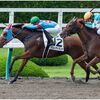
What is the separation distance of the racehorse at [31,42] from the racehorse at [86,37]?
0.59 m

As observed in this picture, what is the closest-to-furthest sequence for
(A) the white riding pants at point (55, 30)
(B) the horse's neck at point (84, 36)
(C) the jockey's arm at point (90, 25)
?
(B) the horse's neck at point (84, 36)
(C) the jockey's arm at point (90, 25)
(A) the white riding pants at point (55, 30)

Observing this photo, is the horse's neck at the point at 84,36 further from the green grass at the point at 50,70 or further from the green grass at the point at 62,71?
the green grass at the point at 62,71

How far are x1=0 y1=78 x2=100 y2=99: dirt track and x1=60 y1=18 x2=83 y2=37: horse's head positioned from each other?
41.7 inches

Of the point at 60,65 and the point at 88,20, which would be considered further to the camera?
the point at 60,65

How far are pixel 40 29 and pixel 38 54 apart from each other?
529 millimetres

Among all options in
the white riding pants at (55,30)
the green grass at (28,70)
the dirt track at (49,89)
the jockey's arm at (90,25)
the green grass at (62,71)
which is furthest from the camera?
the green grass at (62,71)

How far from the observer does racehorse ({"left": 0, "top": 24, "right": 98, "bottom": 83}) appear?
41.7 feet

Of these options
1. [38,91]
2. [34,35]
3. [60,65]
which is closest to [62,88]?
[38,91]

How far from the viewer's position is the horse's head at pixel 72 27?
12156 mm

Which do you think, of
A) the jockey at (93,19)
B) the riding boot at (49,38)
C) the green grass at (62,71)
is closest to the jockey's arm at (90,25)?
the jockey at (93,19)

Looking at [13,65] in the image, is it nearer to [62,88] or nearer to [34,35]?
[34,35]

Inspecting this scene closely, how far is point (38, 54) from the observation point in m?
12.8

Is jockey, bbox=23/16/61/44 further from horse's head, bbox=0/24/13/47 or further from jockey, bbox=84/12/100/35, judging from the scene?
jockey, bbox=84/12/100/35

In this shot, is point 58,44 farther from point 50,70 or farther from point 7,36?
point 50,70
